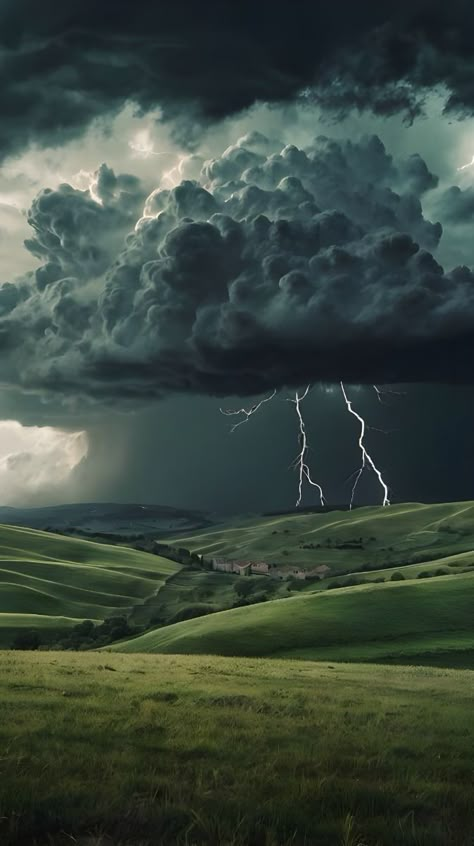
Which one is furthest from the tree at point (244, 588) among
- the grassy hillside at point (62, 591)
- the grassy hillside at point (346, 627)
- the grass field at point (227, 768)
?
the grass field at point (227, 768)

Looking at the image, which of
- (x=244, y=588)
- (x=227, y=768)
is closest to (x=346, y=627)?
(x=227, y=768)

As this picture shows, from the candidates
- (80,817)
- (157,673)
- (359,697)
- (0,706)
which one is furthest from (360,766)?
(157,673)

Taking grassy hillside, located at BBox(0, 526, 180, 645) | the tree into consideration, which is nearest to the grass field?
grassy hillside, located at BBox(0, 526, 180, 645)

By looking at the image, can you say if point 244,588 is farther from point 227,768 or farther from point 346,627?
point 227,768

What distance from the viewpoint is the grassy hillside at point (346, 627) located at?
57688mm

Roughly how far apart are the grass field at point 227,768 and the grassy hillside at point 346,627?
1578 inches

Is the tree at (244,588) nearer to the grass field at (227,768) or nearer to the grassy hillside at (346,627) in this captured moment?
the grassy hillside at (346,627)

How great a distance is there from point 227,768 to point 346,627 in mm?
56274

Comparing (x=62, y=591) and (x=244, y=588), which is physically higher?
(x=62, y=591)

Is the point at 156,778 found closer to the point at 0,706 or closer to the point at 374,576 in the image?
the point at 0,706

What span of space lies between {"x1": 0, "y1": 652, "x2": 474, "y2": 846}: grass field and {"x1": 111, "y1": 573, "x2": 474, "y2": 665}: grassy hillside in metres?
40.1

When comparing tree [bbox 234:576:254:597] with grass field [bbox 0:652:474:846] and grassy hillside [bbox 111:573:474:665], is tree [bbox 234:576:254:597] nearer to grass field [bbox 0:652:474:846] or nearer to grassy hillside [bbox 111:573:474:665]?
grassy hillside [bbox 111:573:474:665]

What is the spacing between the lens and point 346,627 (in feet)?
206

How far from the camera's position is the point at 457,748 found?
12.3 metres
